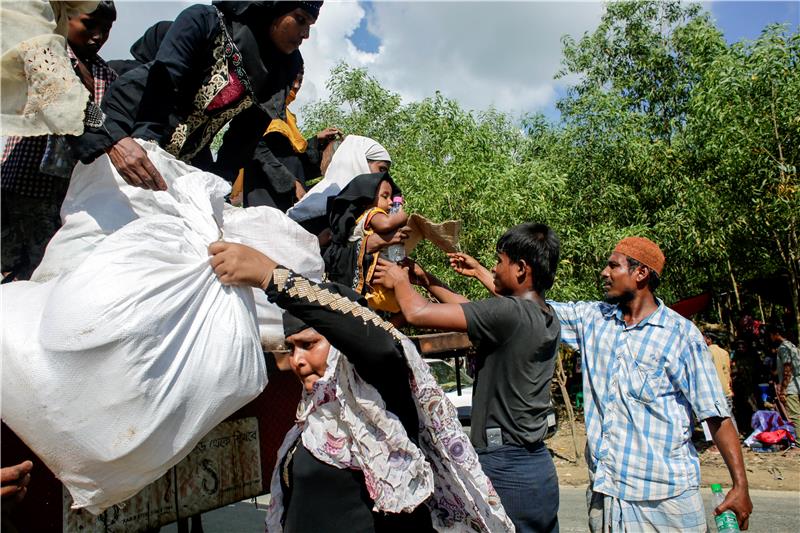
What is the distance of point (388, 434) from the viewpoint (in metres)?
1.73

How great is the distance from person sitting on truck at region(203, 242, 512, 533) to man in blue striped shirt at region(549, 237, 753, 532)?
1.21m

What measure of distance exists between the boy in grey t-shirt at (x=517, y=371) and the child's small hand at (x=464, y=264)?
503 mm

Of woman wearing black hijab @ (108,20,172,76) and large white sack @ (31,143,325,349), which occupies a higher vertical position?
woman wearing black hijab @ (108,20,172,76)

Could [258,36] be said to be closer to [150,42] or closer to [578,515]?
[150,42]

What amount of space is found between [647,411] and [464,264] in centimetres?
109

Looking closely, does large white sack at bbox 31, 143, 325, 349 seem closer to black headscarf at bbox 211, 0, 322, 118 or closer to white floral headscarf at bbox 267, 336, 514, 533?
white floral headscarf at bbox 267, 336, 514, 533

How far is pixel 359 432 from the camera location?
1771 mm

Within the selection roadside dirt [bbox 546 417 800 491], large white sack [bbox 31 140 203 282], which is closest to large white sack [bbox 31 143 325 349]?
large white sack [bbox 31 140 203 282]

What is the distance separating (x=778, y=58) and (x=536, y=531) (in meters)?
8.59

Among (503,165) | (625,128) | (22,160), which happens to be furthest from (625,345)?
(625,128)

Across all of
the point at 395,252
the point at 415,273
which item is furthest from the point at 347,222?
the point at 415,273

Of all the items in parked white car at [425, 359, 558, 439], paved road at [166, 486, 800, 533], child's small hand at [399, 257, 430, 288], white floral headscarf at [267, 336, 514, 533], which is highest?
child's small hand at [399, 257, 430, 288]

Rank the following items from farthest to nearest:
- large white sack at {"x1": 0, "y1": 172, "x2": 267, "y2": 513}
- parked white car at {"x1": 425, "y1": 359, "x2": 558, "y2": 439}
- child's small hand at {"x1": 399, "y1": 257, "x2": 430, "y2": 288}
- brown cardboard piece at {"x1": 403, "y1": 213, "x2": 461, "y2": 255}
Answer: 1. parked white car at {"x1": 425, "y1": 359, "x2": 558, "y2": 439}
2. brown cardboard piece at {"x1": 403, "y1": 213, "x2": 461, "y2": 255}
3. child's small hand at {"x1": 399, "y1": 257, "x2": 430, "y2": 288}
4. large white sack at {"x1": 0, "y1": 172, "x2": 267, "y2": 513}

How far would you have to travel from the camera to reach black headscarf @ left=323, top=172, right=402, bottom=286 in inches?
117
